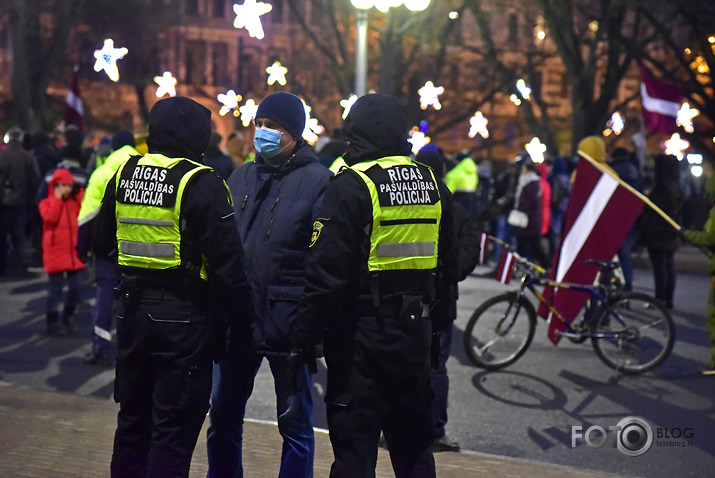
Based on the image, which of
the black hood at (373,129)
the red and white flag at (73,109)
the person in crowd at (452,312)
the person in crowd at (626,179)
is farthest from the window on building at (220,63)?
the black hood at (373,129)

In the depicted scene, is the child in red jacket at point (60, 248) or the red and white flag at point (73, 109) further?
the red and white flag at point (73, 109)

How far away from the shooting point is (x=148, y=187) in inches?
159

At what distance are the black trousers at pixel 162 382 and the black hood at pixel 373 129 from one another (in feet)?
2.98

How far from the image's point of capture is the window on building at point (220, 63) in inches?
2456

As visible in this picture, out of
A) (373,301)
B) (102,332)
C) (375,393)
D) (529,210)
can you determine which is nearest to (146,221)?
(373,301)

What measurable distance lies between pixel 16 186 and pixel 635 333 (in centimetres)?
868

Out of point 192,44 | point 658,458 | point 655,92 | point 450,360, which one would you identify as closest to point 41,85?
point 655,92

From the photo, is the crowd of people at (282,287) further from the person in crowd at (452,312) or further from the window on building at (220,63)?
the window on building at (220,63)

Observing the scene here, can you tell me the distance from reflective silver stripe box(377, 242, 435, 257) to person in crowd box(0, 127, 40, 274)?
34.8 feet

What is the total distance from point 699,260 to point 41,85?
1676 centimetres

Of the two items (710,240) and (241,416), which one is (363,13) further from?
(241,416)

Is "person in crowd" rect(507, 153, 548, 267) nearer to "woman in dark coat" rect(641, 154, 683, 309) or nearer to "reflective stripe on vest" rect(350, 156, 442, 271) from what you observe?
"woman in dark coat" rect(641, 154, 683, 309)

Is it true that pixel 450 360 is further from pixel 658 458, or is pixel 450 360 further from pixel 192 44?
pixel 192 44

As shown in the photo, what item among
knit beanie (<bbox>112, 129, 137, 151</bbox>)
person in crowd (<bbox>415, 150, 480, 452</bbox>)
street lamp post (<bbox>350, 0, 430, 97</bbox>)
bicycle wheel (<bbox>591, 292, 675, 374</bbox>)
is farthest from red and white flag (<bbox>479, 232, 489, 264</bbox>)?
street lamp post (<bbox>350, 0, 430, 97</bbox>)
